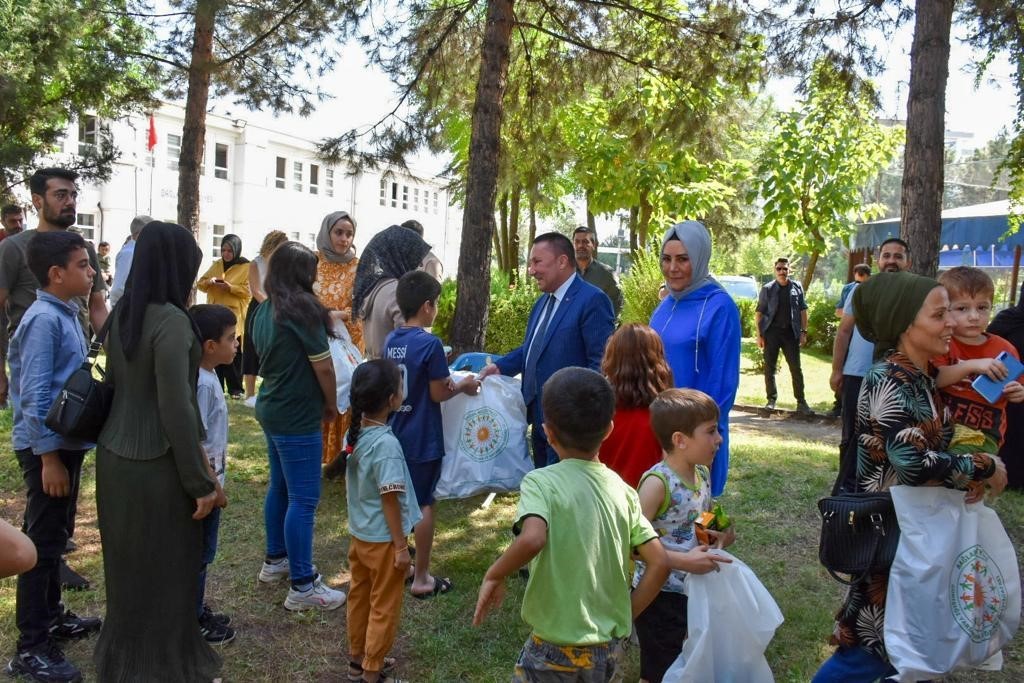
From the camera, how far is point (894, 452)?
257cm

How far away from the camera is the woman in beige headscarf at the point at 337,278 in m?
5.66

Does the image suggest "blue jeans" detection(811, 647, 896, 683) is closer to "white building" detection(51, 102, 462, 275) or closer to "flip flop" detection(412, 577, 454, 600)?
"flip flop" detection(412, 577, 454, 600)

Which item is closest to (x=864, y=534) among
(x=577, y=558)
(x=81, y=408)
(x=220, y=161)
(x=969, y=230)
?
(x=577, y=558)

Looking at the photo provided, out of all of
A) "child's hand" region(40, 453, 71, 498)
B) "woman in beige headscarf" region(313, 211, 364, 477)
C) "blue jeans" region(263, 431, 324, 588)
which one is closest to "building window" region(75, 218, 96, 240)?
"woman in beige headscarf" region(313, 211, 364, 477)

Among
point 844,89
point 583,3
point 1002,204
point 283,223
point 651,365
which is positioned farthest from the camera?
point 283,223

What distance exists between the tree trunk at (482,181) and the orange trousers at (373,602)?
3.55 metres

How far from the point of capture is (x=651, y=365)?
3115 millimetres

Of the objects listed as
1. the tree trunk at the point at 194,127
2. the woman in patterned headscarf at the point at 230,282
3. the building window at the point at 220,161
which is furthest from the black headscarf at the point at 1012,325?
the building window at the point at 220,161

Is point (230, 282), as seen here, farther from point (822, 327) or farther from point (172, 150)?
point (172, 150)

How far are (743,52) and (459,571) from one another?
19.0ft

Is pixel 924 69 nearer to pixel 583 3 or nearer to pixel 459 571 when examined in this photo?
pixel 583 3

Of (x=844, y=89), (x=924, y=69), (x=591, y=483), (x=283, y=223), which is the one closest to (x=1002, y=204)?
(x=844, y=89)

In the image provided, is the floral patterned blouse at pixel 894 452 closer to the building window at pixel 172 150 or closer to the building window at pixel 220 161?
the building window at pixel 172 150

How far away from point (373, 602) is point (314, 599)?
0.94 meters
